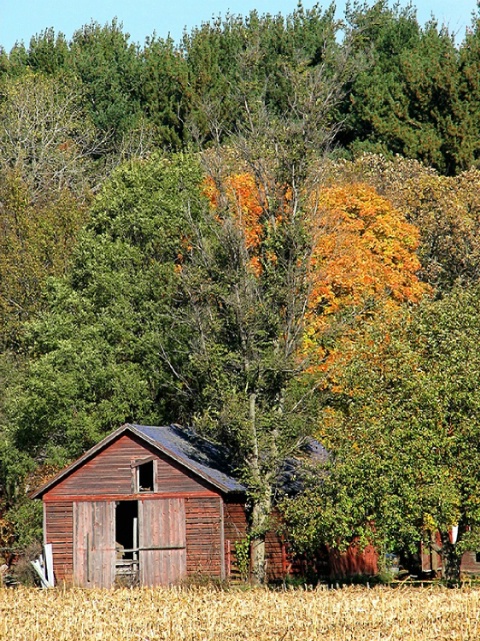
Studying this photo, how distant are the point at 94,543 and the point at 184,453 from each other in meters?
4.46

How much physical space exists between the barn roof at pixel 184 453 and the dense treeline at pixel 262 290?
0.88 meters

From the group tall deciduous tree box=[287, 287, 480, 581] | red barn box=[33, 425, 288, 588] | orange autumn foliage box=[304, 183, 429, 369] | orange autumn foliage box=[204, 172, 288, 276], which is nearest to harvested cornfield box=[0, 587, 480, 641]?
tall deciduous tree box=[287, 287, 480, 581]

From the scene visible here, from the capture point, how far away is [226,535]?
39.6m

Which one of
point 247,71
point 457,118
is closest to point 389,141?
point 457,118

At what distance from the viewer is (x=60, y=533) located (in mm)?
40938

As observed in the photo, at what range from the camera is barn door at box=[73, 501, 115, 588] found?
131 feet

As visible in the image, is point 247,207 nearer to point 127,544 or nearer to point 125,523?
point 125,523

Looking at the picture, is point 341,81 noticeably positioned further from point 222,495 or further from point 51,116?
point 51,116

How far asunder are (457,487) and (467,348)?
4306 millimetres

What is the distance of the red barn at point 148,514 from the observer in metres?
39.4

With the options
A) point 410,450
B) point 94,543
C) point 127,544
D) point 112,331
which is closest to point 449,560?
point 410,450

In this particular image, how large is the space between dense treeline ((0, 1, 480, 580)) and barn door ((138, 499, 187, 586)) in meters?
2.61

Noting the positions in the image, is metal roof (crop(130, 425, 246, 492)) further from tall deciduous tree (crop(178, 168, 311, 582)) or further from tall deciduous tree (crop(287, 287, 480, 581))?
tall deciduous tree (crop(287, 287, 480, 581))

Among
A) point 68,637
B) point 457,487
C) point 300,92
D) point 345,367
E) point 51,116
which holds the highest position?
point 51,116
